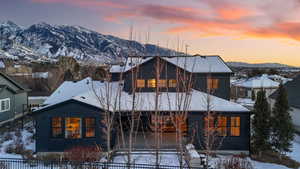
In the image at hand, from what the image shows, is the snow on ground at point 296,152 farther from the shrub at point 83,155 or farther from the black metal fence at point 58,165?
the shrub at point 83,155

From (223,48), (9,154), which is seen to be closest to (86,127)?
(9,154)

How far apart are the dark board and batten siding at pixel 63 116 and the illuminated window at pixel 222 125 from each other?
7551mm

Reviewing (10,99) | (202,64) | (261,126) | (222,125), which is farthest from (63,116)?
(10,99)

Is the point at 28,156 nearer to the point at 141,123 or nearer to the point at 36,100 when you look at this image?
the point at 141,123

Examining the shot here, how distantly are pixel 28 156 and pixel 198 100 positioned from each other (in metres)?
11.5

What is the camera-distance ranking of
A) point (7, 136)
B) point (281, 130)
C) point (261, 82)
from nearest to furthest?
point (281, 130) < point (7, 136) < point (261, 82)

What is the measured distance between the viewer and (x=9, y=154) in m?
16.2

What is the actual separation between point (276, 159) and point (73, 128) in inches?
504

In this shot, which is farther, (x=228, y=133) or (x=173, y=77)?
(x=173, y=77)

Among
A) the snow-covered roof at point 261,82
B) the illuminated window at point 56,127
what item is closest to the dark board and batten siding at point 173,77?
the illuminated window at point 56,127

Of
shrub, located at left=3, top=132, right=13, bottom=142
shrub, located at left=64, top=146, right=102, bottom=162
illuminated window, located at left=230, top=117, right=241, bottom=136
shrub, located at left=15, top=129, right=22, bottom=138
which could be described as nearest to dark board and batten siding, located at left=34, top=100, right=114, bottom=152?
shrub, located at left=64, top=146, right=102, bottom=162

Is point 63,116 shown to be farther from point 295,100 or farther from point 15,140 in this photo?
point 295,100

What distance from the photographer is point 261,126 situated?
54.2 feet

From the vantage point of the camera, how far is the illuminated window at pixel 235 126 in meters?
17.5
